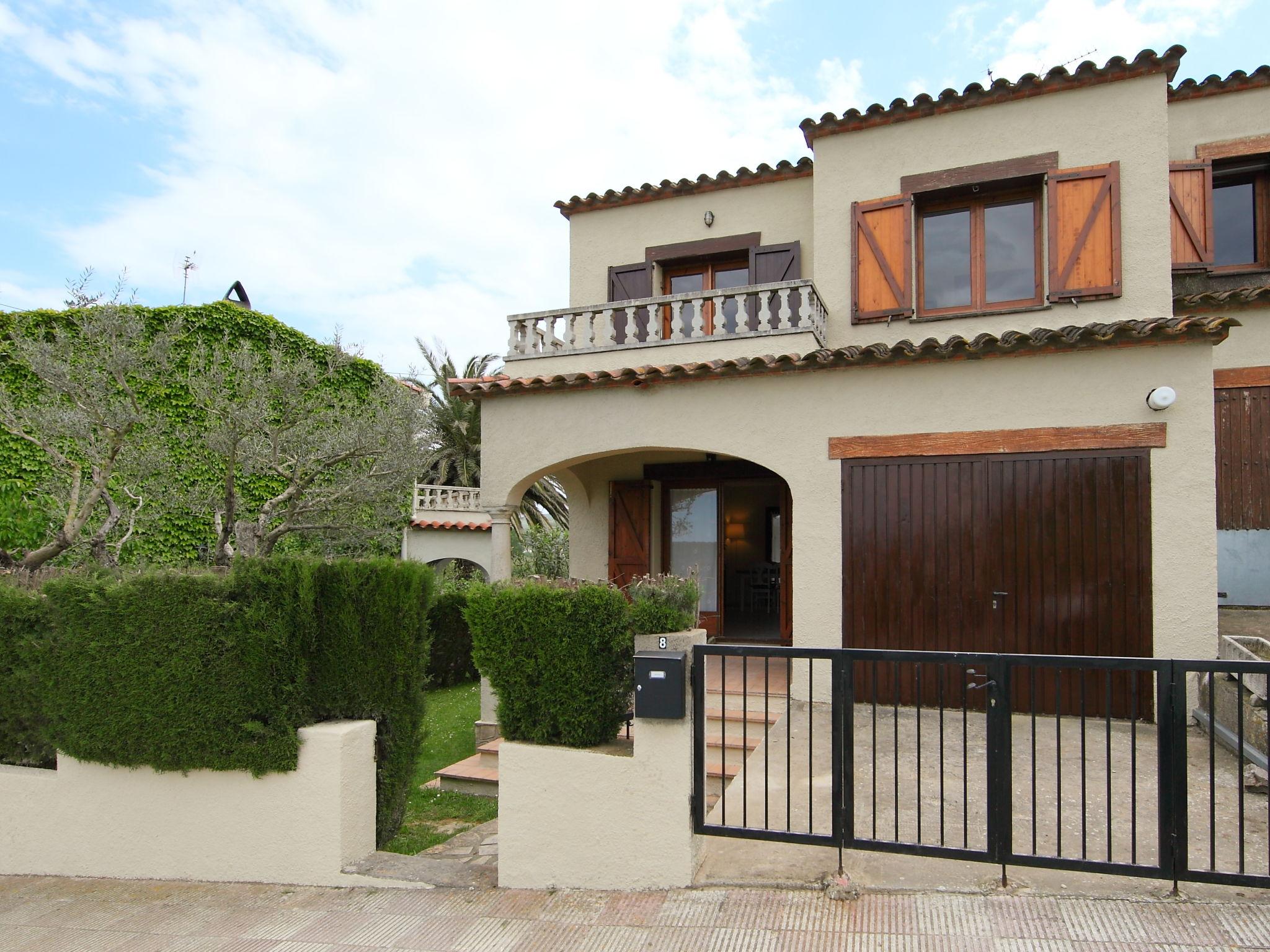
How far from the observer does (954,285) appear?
349 inches

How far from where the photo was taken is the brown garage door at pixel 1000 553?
6.74 metres

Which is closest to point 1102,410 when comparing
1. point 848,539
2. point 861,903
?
point 848,539

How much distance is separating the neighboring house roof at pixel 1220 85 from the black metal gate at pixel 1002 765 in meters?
7.31

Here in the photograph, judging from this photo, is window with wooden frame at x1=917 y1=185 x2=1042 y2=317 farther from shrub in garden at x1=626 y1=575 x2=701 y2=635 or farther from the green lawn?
the green lawn

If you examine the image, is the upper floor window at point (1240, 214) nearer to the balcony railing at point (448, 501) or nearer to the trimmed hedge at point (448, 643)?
the trimmed hedge at point (448, 643)

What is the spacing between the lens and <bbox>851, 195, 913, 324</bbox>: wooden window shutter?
8.84 m

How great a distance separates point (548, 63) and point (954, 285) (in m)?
5.64

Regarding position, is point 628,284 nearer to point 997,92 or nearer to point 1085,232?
point 997,92

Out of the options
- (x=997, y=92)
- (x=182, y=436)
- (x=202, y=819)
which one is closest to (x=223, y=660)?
(x=202, y=819)

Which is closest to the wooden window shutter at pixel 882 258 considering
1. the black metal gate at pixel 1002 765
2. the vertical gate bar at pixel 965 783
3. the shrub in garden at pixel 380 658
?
the black metal gate at pixel 1002 765

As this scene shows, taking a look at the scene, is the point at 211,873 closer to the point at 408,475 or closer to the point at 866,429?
the point at 408,475

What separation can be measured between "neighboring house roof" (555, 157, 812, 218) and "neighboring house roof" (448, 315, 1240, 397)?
11.6 feet

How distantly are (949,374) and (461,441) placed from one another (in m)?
17.1

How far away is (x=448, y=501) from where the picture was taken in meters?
19.0
